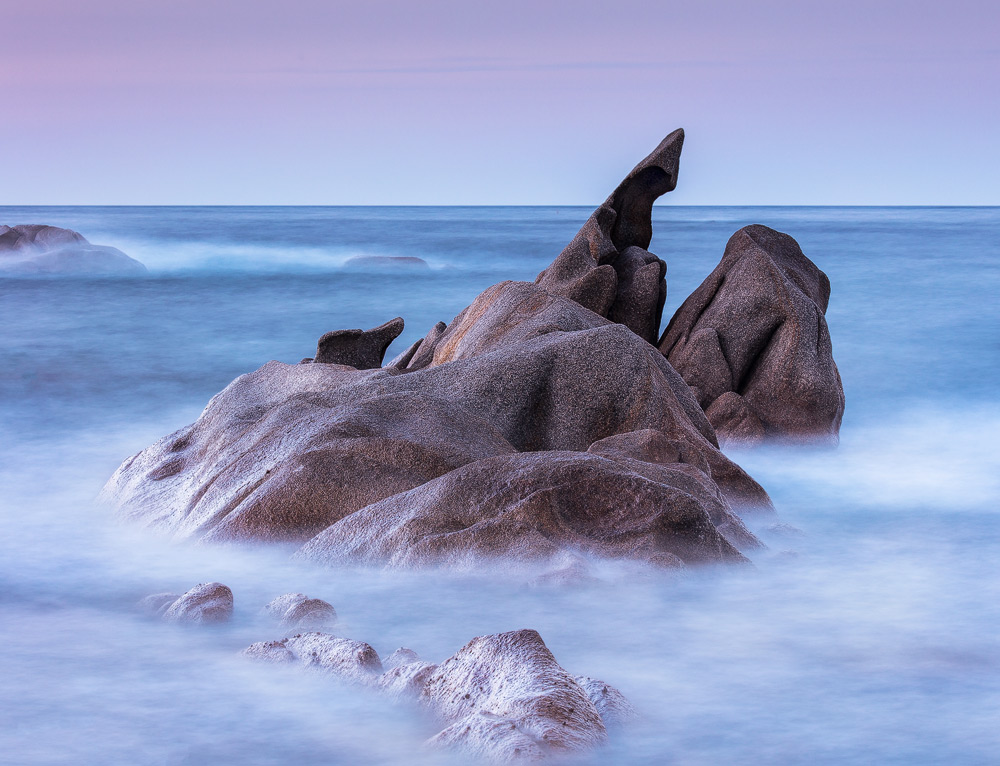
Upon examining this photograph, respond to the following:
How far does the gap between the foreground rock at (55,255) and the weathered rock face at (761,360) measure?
18074 mm

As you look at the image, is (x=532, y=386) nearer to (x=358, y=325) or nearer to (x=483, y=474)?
(x=483, y=474)

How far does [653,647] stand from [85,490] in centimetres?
520

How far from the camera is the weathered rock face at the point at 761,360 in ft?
31.8

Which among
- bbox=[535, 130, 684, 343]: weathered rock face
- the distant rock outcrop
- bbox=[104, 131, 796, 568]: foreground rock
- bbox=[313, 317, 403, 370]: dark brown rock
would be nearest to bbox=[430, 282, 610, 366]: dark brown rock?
bbox=[104, 131, 796, 568]: foreground rock

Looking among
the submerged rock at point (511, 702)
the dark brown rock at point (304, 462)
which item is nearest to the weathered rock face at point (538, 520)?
the dark brown rock at point (304, 462)

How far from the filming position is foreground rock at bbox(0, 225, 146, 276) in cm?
2503

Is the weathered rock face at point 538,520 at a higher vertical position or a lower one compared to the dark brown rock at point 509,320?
lower

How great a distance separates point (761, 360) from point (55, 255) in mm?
20481

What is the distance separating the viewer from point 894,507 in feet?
26.2

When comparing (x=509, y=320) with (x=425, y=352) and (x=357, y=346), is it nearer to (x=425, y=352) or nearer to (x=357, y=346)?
(x=425, y=352)

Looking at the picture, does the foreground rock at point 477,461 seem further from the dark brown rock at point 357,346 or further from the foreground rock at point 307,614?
the dark brown rock at point 357,346

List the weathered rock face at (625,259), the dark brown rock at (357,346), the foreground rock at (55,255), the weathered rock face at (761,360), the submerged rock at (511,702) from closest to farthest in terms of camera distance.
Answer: the submerged rock at (511,702), the weathered rock face at (761,360), the dark brown rock at (357,346), the weathered rock face at (625,259), the foreground rock at (55,255)

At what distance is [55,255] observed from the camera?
25.8m

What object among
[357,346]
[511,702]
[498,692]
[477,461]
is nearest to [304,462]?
[477,461]
